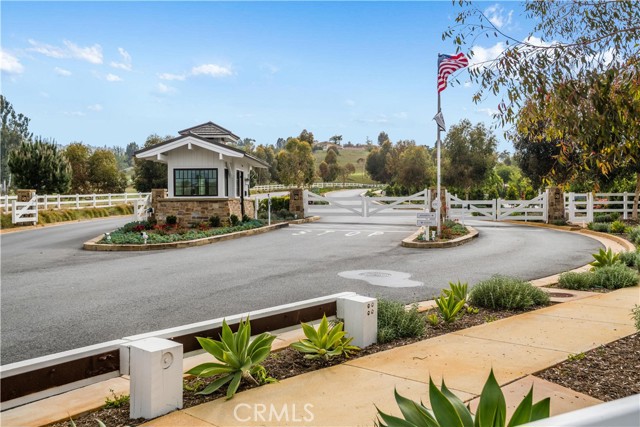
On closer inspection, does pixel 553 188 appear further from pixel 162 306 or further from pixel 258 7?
pixel 162 306

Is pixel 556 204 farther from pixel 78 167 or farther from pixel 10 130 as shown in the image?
pixel 10 130

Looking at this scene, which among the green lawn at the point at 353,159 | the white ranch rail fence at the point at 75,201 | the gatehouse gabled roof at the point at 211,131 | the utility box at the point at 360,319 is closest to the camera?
the utility box at the point at 360,319

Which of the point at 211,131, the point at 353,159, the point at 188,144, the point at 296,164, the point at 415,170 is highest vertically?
the point at 353,159

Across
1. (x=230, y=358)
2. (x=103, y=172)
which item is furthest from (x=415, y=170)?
(x=230, y=358)

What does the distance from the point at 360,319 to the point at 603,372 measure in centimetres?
226

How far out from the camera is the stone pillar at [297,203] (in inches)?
1040

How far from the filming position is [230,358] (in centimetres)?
414

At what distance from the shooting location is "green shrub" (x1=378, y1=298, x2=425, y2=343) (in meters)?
5.64

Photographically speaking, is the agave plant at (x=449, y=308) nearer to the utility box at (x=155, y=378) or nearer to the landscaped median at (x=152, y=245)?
the utility box at (x=155, y=378)

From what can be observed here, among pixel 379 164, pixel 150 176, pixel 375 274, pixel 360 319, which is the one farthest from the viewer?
pixel 379 164

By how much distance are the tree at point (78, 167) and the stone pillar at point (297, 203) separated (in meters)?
29.1

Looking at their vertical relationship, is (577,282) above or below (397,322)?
below
